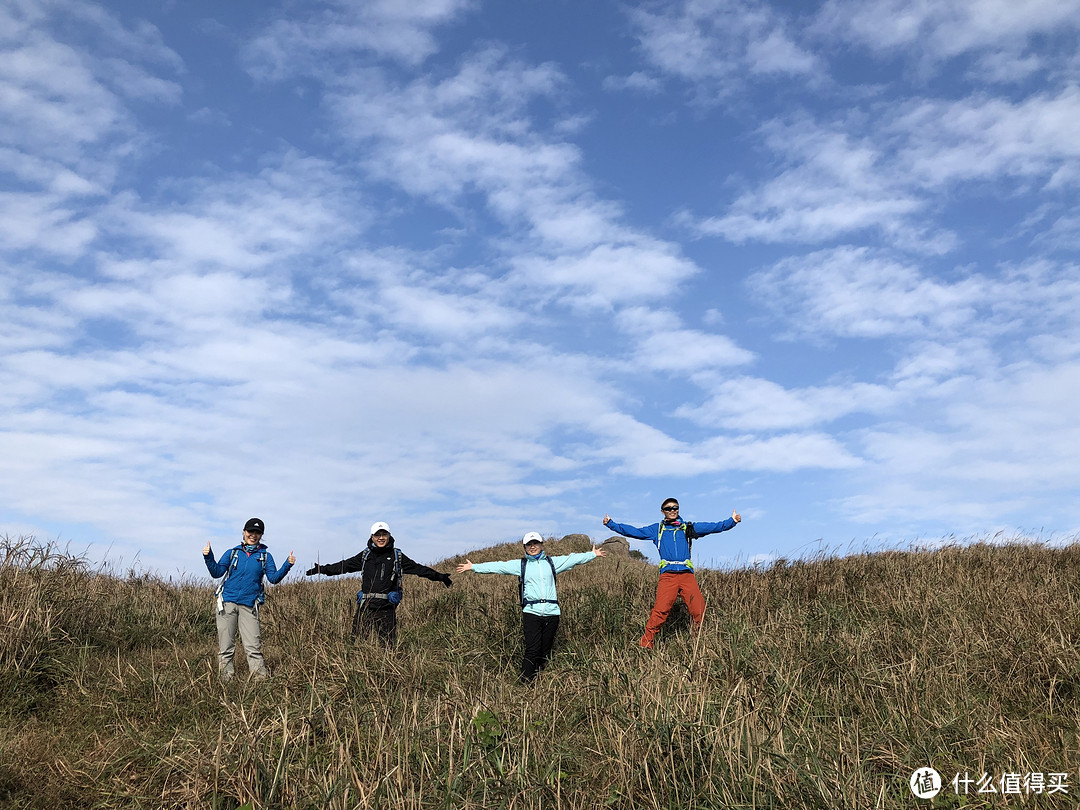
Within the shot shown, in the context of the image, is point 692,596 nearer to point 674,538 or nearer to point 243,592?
point 674,538

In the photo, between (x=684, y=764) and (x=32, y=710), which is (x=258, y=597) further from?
(x=684, y=764)

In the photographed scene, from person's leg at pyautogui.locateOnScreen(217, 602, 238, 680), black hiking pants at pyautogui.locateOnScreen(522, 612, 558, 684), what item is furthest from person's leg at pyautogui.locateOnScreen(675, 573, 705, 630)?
person's leg at pyautogui.locateOnScreen(217, 602, 238, 680)

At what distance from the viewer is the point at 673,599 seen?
364 inches

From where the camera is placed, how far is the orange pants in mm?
9102

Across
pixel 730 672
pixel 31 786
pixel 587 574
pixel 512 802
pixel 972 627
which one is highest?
pixel 587 574

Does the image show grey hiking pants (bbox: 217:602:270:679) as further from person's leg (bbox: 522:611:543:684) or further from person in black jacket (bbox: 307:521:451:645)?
person's leg (bbox: 522:611:543:684)

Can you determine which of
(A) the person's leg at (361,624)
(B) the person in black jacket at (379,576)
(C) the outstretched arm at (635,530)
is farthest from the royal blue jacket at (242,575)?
(C) the outstretched arm at (635,530)

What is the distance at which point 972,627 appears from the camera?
7727mm

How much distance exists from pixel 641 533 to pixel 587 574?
26.1ft

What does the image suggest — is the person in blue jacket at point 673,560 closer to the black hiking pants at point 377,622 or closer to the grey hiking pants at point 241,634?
the black hiking pants at point 377,622

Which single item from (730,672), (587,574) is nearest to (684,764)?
(730,672)

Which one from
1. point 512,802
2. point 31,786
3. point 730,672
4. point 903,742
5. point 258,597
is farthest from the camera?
point 258,597

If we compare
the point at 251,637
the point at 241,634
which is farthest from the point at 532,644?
the point at 241,634

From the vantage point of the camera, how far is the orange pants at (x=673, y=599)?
29.9 ft
